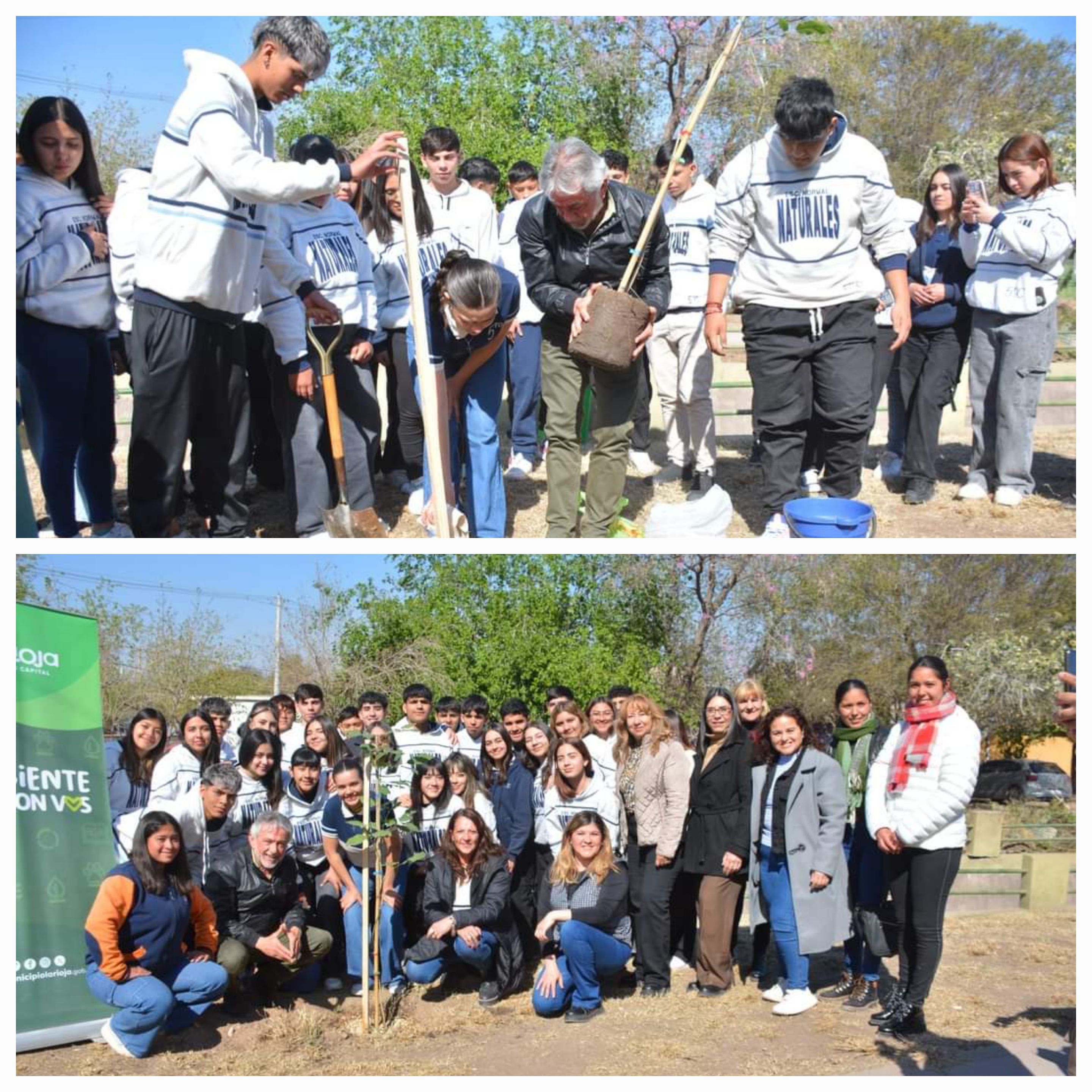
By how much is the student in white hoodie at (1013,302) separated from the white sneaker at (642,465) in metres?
1.64

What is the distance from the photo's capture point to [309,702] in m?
5.76

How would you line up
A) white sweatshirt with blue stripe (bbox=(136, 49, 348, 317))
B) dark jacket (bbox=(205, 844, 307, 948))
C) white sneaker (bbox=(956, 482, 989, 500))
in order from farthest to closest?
white sneaker (bbox=(956, 482, 989, 500))
dark jacket (bbox=(205, 844, 307, 948))
white sweatshirt with blue stripe (bbox=(136, 49, 348, 317))

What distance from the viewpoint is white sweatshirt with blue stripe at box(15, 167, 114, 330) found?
14.5 ft

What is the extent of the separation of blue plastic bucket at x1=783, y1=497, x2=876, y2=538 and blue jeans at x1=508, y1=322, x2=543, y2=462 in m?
1.84

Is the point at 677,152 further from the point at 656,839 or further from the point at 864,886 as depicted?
the point at 864,886

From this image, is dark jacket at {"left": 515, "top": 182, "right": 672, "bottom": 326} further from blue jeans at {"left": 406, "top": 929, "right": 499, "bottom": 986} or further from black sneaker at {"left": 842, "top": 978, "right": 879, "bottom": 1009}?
black sneaker at {"left": 842, "top": 978, "right": 879, "bottom": 1009}

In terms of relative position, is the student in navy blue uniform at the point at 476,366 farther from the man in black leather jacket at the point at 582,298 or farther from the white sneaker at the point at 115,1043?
the white sneaker at the point at 115,1043

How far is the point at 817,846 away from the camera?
4.92m

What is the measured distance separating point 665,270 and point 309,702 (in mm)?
2595

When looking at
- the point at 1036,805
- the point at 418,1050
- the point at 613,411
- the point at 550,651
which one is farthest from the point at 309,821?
the point at 1036,805

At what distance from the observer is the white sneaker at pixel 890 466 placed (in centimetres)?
655

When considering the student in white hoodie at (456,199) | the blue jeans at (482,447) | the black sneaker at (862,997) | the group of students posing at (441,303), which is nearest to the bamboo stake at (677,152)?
the group of students posing at (441,303)

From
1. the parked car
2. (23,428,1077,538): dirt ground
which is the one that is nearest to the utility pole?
(23,428,1077,538): dirt ground

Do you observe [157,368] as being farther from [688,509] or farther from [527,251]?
[688,509]
